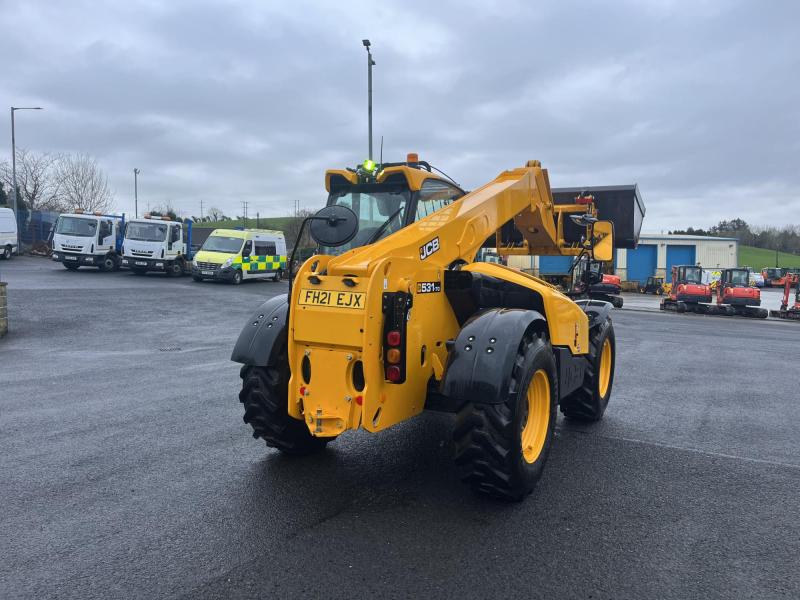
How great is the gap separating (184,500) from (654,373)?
25.3ft

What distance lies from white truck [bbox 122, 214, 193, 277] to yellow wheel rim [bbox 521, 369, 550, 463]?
25.0m

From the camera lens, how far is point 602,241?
23.3ft

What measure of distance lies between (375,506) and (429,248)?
185 cm

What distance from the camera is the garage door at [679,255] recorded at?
4678 cm

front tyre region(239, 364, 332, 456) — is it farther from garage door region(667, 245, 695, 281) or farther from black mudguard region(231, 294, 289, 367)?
garage door region(667, 245, 695, 281)

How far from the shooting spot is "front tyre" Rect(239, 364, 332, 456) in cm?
468

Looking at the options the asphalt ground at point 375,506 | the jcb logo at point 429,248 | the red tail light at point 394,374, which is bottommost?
the asphalt ground at point 375,506

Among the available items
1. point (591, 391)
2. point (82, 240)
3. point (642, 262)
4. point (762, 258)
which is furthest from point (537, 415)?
point (762, 258)

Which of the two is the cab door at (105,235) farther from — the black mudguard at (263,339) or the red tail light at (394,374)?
the red tail light at (394,374)

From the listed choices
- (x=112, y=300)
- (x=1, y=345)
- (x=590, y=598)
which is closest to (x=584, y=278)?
(x=590, y=598)

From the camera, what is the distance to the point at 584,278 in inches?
283

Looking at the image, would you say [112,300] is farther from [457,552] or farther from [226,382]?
[457,552]

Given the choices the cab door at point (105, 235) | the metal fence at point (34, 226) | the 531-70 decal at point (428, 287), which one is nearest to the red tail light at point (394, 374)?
the 531-70 decal at point (428, 287)

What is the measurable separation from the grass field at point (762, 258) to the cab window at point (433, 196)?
7577 cm
